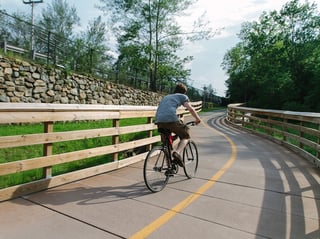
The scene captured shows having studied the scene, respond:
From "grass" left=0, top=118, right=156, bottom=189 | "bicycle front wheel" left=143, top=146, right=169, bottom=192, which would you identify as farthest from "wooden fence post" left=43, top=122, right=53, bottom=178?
"bicycle front wheel" left=143, top=146, right=169, bottom=192

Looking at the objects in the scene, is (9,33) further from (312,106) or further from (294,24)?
(294,24)

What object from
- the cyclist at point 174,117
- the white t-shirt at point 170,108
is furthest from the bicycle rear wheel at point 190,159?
the white t-shirt at point 170,108

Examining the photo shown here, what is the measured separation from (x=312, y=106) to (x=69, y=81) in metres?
27.2

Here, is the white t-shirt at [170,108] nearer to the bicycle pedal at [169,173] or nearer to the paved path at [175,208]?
the bicycle pedal at [169,173]

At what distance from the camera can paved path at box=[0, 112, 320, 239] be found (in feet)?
10.6

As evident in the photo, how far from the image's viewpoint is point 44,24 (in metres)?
32.0

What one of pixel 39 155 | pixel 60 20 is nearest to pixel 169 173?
pixel 39 155

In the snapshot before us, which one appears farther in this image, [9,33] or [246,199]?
[9,33]

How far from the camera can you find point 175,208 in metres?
3.96

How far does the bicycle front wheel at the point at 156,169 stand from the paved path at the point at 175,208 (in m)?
0.15

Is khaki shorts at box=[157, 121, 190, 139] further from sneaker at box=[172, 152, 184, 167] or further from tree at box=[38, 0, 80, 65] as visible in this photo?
tree at box=[38, 0, 80, 65]

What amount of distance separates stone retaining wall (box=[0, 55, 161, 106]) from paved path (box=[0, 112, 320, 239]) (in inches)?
272

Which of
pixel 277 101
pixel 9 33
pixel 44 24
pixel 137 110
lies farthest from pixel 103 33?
pixel 137 110

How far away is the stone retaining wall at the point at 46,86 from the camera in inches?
404
